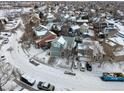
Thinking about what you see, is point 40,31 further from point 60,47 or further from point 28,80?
point 28,80

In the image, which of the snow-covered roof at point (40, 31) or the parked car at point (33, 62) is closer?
the parked car at point (33, 62)

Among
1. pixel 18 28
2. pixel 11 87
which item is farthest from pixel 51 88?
pixel 18 28

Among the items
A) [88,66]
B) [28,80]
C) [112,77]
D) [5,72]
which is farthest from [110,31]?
[5,72]

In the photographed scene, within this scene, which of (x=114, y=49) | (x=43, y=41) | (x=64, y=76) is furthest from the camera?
(x=43, y=41)

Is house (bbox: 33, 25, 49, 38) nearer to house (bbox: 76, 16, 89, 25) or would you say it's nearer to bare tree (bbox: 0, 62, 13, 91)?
bare tree (bbox: 0, 62, 13, 91)

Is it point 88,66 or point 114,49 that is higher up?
point 114,49

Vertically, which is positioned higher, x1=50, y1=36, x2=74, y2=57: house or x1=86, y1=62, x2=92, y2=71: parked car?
x1=50, y1=36, x2=74, y2=57: house

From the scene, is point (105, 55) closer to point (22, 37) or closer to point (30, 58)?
point (30, 58)

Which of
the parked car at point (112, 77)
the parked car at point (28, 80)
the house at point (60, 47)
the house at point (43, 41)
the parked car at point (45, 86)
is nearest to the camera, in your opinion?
the parked car at point (45, 86)

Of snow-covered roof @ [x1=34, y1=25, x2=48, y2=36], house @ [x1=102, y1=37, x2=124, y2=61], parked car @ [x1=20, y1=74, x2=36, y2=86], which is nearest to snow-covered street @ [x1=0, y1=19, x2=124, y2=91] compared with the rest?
parked car @ [x1=20, y1=74, x2=36, y2=86]

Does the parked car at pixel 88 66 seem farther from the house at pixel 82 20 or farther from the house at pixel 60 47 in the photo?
the house at pixel 82 20

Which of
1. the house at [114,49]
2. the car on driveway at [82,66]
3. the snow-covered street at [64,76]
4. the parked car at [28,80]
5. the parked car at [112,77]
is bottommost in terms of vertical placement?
the snow-covered street at [64,76]

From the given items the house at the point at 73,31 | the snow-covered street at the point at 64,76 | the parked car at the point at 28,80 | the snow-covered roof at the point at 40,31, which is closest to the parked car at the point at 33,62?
the snow-covered street at the point at 64,76
